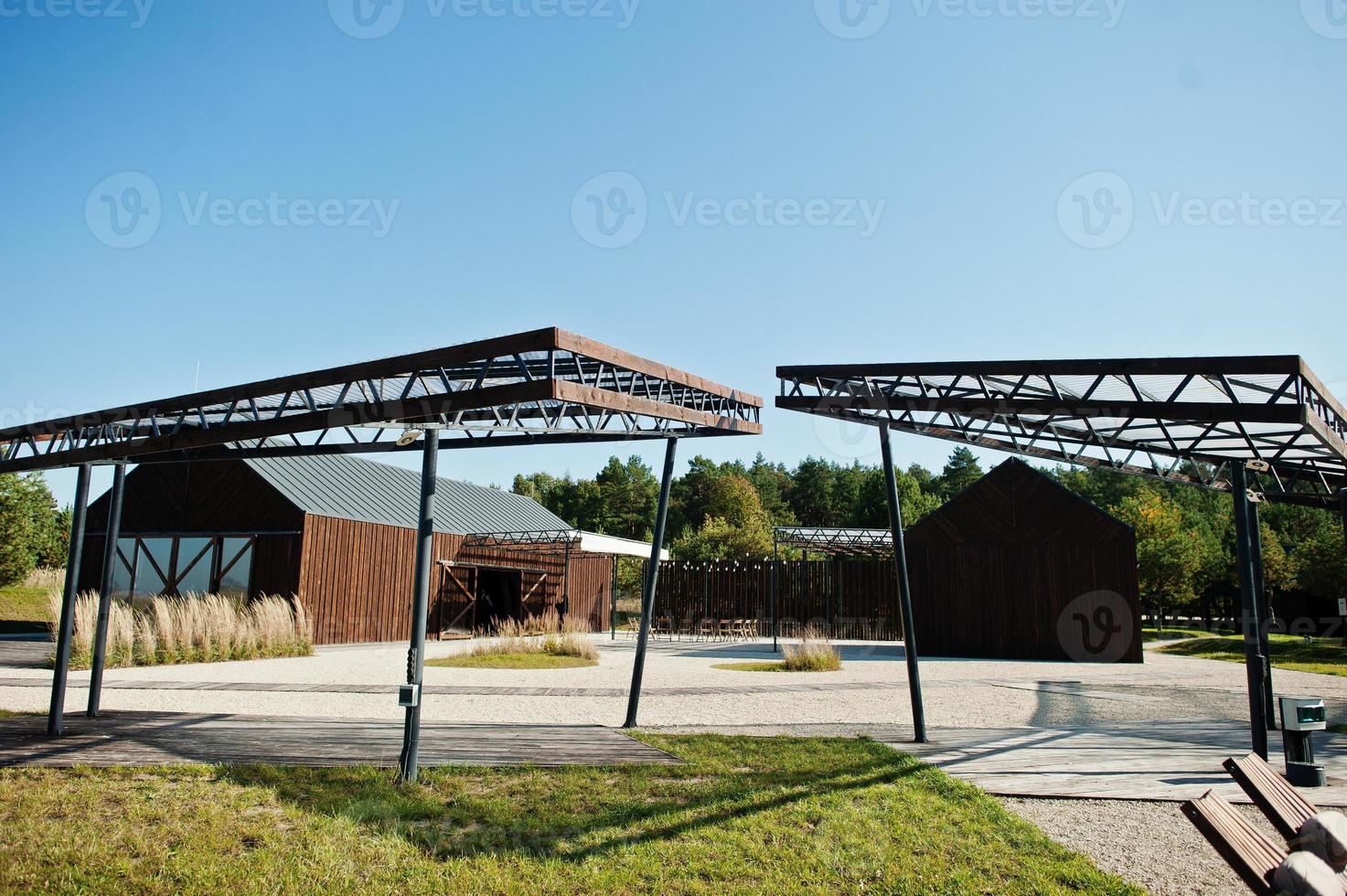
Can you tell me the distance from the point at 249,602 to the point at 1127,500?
32.1 m

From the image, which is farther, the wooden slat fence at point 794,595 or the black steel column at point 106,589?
the wooden slat fence at point 794,595

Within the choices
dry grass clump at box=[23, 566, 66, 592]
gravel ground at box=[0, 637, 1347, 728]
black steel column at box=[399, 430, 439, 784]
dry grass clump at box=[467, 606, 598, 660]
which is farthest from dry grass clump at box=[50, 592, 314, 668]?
dry grass clump at box=[23, 566, 66, 592]

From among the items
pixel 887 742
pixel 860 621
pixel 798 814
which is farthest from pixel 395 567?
pixel 798 814

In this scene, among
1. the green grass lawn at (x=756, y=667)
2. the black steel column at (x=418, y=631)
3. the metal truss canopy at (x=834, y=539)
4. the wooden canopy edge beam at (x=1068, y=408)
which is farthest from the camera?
the metal truss canopy at (x=834, y=539)

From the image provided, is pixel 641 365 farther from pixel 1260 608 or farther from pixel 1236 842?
pixel 1260 608

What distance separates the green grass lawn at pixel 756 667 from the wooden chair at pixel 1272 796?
42.9ft

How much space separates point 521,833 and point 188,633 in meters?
14.0

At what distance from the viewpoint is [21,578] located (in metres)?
29.9

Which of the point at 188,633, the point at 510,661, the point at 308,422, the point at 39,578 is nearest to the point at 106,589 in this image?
the point at 308,422

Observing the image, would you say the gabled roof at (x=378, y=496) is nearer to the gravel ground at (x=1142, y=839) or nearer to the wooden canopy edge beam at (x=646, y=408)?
the wooden canopy edge beam at (x=646, y=408)

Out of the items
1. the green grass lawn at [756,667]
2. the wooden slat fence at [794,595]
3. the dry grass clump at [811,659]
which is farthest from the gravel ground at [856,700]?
the wooden slat fence at [794,595]

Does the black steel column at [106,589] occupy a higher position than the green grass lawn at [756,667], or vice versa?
the black steel column at [106,589]

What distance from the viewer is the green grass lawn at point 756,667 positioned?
681 inches

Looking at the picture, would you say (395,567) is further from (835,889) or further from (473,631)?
(835,889)
